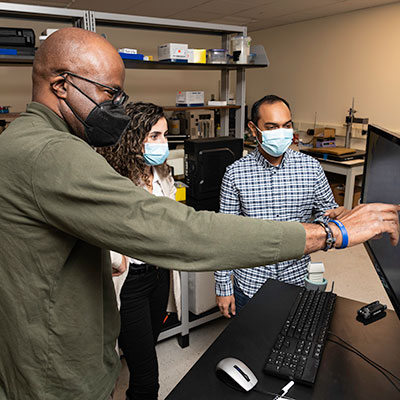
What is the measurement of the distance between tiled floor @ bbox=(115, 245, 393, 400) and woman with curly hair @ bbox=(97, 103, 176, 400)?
49 cm

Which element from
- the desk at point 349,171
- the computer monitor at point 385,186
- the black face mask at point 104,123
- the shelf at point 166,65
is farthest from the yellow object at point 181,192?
the desk at point 349,171

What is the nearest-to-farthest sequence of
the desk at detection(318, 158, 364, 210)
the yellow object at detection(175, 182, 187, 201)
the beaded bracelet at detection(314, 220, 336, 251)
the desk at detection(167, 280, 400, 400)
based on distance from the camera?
the beaded bracelet at detection(314, 220, 336, 251)
the desk at detection(167, 280, 400, 400)
the yellow object at detection(175, 182, 187, 201)
the desk at detection(318, 158, 364, 210)

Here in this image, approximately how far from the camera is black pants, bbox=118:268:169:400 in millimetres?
1463

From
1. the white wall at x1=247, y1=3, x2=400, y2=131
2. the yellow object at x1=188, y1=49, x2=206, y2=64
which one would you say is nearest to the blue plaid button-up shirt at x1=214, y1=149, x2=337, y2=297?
the yellow object at x1=188, y1=49, x2=206, y2=64

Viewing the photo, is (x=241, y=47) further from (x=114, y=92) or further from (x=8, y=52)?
(x=114, y=92)

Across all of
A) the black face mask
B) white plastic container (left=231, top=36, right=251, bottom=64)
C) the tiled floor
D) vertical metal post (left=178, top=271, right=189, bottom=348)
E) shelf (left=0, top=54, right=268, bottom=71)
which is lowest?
the tiled floor

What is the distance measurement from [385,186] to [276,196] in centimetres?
56

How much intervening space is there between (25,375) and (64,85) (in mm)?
630

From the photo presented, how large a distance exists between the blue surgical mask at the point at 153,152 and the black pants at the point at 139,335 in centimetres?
50

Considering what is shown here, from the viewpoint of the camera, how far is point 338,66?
4910mm

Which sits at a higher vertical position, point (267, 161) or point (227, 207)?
point (267, 161)

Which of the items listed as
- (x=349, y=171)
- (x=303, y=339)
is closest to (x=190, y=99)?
(x=349, y=171)

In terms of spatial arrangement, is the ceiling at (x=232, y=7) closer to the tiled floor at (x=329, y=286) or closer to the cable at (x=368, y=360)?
the tiled floor at (x=329, y=286)

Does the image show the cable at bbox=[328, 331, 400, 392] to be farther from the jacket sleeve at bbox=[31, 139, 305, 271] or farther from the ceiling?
the ceiling
